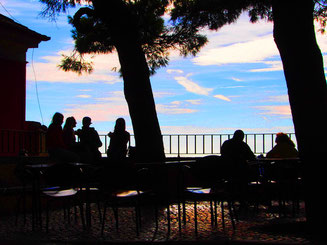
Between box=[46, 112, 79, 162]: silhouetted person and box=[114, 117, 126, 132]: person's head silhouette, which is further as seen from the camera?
box=[46, 112, 79, 162]: silhouetted person

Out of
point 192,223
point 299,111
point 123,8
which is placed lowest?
point 192,223

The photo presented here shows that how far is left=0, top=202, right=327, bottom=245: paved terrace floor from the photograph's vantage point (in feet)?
19.0

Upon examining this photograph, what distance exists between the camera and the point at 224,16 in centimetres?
1324

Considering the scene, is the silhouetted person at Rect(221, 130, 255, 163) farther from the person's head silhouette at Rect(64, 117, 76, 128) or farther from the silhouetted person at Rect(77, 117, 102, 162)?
the person's head silhouette at Rect(64, 117, 76, 128)

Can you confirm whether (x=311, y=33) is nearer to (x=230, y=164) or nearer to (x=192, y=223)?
(x=230, y=164)

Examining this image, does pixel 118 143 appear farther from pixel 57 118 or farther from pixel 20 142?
pixel 20 142

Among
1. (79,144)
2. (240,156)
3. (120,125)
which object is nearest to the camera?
(240,156)

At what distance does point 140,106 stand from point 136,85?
0.41 m

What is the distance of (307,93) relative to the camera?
21.3 ft

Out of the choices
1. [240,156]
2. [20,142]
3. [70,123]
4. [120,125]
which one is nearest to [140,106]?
[120,125]

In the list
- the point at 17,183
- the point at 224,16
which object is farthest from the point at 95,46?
the point at 17,183

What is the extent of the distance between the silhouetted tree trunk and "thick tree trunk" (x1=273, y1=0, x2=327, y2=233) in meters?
3.82

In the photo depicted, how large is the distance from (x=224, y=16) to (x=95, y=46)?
409 centimetres

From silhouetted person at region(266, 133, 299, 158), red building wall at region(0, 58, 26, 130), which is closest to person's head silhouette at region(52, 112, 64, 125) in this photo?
silhouetted person at region(266, 133, 299, 158)
